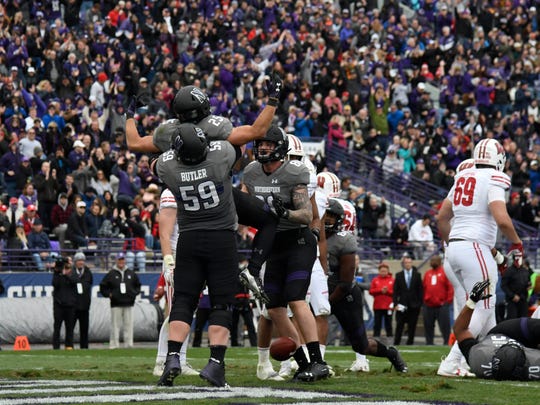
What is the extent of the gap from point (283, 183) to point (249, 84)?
60.3ft

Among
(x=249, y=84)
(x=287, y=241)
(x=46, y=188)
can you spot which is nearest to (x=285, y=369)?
(x=287, y=241)

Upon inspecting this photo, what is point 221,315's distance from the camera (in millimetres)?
9102

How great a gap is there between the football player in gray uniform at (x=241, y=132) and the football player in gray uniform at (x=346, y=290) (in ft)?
6.43

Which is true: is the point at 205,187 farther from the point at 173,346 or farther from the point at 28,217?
the point at 28,217

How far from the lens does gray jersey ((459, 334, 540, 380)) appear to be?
10.1 metres

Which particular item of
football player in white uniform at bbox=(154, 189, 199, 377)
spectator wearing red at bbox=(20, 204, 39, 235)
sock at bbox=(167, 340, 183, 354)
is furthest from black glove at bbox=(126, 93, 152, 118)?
spectator wearing red at bbox=(20, 204, 39, 235)

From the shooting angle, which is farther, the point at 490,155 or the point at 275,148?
the point at 490,155

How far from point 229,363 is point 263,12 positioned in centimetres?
1948

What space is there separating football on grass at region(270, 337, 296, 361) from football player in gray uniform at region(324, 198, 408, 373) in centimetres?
166

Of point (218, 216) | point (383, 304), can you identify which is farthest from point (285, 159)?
point (383, 304)

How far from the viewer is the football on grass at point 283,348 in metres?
9.73

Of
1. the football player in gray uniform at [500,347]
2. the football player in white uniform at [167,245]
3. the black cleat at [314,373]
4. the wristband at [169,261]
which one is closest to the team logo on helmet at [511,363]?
the football player in gray uniform at [500,347]

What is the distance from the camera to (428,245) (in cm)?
2612

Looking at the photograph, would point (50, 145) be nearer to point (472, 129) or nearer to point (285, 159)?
point (472, 129)
